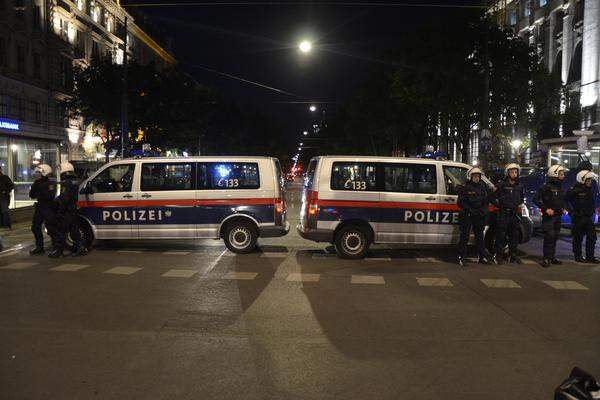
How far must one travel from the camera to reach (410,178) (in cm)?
1145

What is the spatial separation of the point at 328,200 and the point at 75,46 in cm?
4106

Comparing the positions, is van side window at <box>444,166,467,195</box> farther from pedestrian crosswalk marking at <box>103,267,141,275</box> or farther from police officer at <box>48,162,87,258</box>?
police officer at <box>48,162,87,258</box>

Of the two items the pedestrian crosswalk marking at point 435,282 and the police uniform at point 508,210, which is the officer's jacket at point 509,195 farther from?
the pedestrian crosswalk marking at point 435,282

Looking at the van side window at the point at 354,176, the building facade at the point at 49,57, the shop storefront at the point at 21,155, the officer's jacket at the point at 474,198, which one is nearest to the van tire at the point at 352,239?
the van side window at the point at 354,176

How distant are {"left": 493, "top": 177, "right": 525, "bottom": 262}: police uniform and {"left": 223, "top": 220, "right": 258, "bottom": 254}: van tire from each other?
4718 mm

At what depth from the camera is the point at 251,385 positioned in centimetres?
464

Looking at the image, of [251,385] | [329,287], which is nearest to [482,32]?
[329,287]

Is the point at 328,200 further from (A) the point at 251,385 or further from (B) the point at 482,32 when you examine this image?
(B) the point at 482,32

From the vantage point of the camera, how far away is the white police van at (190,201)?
39.1ft

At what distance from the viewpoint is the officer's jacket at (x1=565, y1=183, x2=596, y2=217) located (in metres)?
10.9

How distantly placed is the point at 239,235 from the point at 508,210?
5.20 m

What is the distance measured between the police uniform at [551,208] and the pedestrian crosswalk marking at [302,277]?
435 centimetres

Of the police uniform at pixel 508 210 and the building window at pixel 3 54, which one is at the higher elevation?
the building window at pixel 3 54

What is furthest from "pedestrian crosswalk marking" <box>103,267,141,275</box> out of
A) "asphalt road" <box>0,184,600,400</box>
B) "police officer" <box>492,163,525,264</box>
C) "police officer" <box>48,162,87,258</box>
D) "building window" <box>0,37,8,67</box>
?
"building window" <box>0,37,8,67</box>
